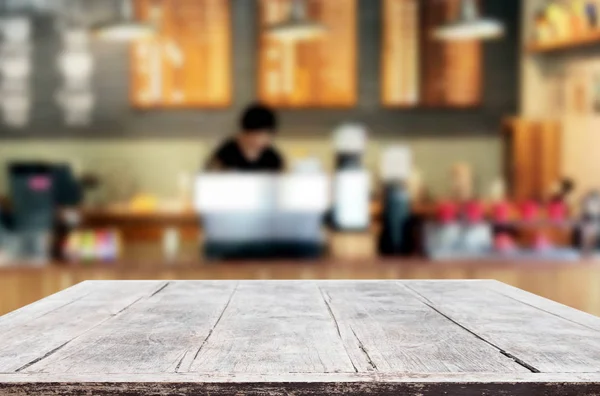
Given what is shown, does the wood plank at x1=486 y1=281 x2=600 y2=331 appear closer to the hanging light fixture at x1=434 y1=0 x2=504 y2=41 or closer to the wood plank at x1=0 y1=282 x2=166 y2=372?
the wood plank at x1=0 y1=282 x2=166 y2=372

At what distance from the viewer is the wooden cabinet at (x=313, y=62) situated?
19.5 feet

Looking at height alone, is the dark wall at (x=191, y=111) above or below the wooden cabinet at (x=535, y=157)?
above

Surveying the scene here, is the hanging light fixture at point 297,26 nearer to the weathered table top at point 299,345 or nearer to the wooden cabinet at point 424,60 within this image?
the wooden cabinet at point 424,60

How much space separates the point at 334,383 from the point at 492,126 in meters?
5.50

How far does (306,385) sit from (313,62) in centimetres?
531

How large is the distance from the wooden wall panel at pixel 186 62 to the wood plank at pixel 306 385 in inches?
204

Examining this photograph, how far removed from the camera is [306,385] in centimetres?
81

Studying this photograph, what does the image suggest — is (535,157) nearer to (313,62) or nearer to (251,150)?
(313,62)

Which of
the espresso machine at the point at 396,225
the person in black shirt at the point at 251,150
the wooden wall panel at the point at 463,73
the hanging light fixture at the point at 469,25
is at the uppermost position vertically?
the hanging light fixture at the point at 469,25

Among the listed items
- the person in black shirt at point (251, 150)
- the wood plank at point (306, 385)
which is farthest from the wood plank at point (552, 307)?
the person in black shirt at point (251, 150)

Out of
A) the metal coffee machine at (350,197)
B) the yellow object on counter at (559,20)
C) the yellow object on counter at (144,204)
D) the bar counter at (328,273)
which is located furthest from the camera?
the yellow object on counter at (144,204)

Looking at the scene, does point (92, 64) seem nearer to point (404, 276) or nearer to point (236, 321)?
point (404, 276)

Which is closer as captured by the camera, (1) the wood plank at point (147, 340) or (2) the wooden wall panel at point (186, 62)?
(1) the wood plank at point (147, 340)

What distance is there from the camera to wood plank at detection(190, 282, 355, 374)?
86cm
